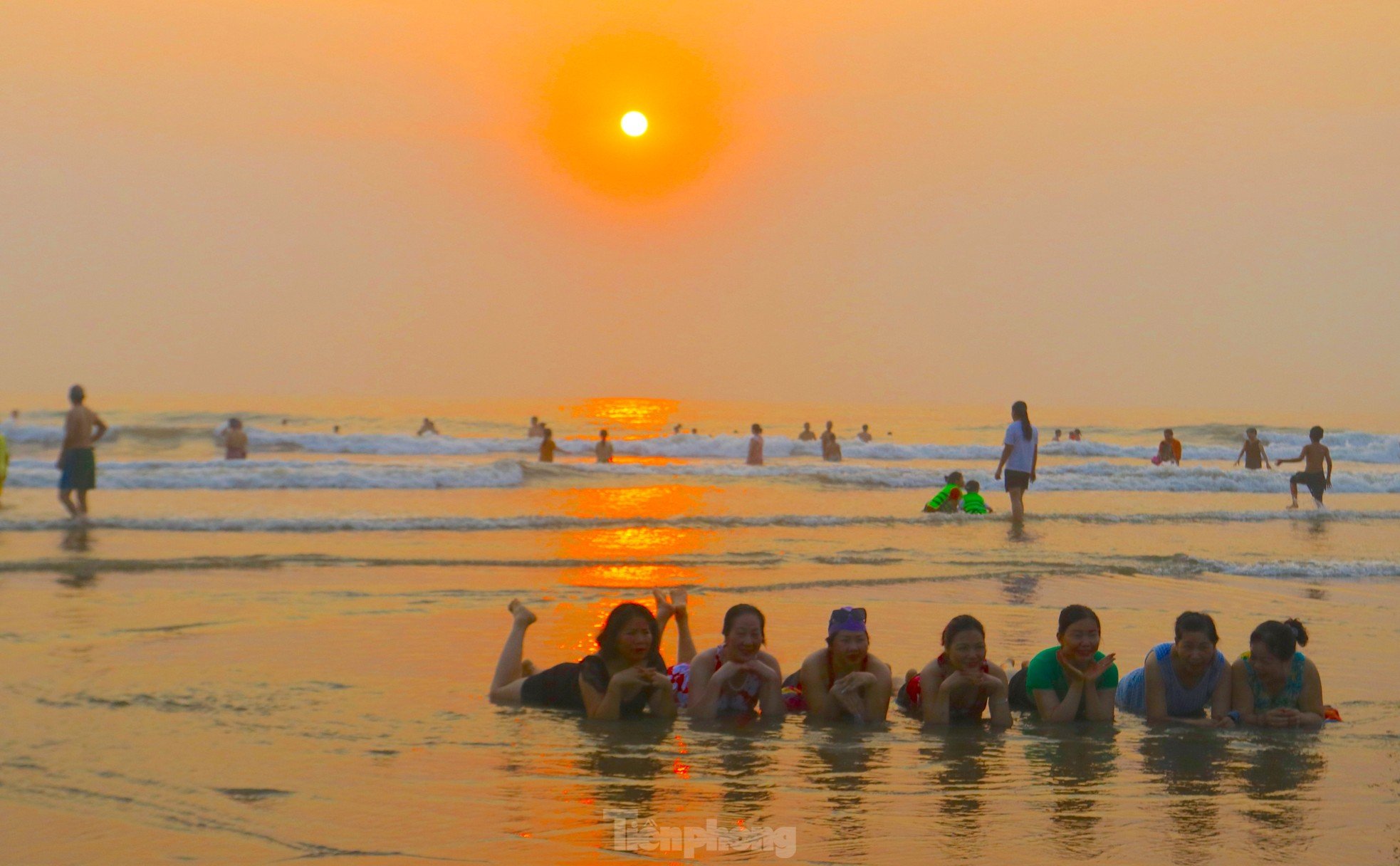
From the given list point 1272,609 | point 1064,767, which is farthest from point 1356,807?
point 1272,609

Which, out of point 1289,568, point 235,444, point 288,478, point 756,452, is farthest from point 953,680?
point 756,452

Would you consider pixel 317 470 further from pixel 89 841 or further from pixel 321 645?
pixel 89 841

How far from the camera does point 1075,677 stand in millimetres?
6723

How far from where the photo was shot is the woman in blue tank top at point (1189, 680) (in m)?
6.68

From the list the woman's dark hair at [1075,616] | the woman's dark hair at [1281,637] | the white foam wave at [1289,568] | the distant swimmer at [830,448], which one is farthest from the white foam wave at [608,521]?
the distant swimmer at [830,448]

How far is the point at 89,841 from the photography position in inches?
184

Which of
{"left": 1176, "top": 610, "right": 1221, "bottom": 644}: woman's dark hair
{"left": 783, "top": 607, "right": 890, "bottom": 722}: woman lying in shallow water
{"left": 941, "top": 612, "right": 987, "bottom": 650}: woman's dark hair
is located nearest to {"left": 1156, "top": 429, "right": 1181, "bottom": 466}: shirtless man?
{"left": 1176, "top": 610, "right": 1221, "bottom": 644}: woman's dark hair

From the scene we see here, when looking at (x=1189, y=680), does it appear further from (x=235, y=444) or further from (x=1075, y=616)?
(x=235, y=444)

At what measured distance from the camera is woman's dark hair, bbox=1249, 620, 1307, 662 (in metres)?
6.59

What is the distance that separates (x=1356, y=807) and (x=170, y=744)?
209 inches

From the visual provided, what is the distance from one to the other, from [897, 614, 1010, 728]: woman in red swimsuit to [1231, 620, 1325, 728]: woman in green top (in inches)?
49.4

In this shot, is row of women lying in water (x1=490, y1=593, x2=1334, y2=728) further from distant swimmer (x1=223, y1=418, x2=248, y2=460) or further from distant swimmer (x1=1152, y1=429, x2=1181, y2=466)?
distant swimmer (x1=1152, y1=429, x2=1181, y2=466)

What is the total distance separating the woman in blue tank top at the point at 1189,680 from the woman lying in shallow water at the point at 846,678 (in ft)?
4.77

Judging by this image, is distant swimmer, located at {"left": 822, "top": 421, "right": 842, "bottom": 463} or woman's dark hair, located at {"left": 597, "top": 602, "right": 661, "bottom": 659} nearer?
woman's dark hair, located at {"left": 597, "top": 602, "right": 661, "bottom": 659}
